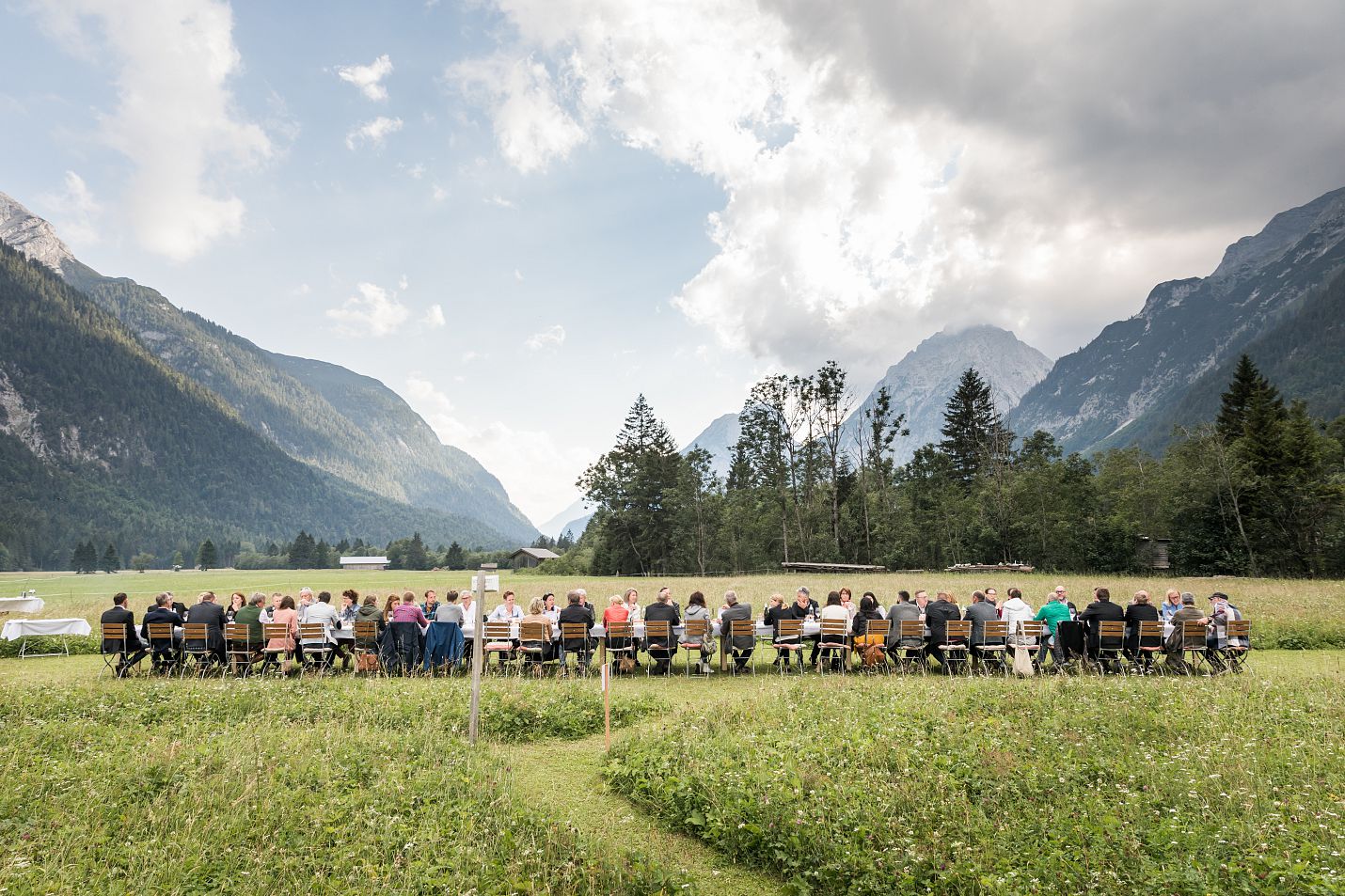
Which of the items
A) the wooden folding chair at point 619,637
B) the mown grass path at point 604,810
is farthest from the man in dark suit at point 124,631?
the mown grass path at point 604,810

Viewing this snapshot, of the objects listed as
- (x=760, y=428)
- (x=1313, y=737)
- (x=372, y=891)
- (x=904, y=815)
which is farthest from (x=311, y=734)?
(x=760, y=428)

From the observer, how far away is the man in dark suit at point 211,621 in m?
13.2

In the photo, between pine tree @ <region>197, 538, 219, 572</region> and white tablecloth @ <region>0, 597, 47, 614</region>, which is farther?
pine tree @ <region>197, 538, 219, 572</region>

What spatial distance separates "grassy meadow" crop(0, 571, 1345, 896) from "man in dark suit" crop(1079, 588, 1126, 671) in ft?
8.46

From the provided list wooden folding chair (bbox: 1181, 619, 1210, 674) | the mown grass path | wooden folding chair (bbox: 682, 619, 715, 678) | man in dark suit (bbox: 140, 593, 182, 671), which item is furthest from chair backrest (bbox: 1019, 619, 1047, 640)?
man in dark suit (bbox: 140, 593, 182, 671)

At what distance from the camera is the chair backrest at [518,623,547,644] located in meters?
13.1

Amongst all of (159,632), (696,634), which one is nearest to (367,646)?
(159,632)

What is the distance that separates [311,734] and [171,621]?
24.7 feet

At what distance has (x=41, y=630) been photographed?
17078 mm

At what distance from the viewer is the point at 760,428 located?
5903 centimetres

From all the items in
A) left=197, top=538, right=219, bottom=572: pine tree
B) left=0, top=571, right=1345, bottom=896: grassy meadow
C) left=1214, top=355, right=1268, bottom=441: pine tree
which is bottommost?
left=0, top=571, right=1345, bottom=896: grassy meadow

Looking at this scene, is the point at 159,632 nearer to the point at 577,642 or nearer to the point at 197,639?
the point at 197,639

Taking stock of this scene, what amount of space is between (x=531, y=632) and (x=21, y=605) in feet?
59.6

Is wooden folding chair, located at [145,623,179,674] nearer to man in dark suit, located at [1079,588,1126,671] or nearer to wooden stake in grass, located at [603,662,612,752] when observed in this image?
wooden stake in grass, located at [603,662,612,752]
